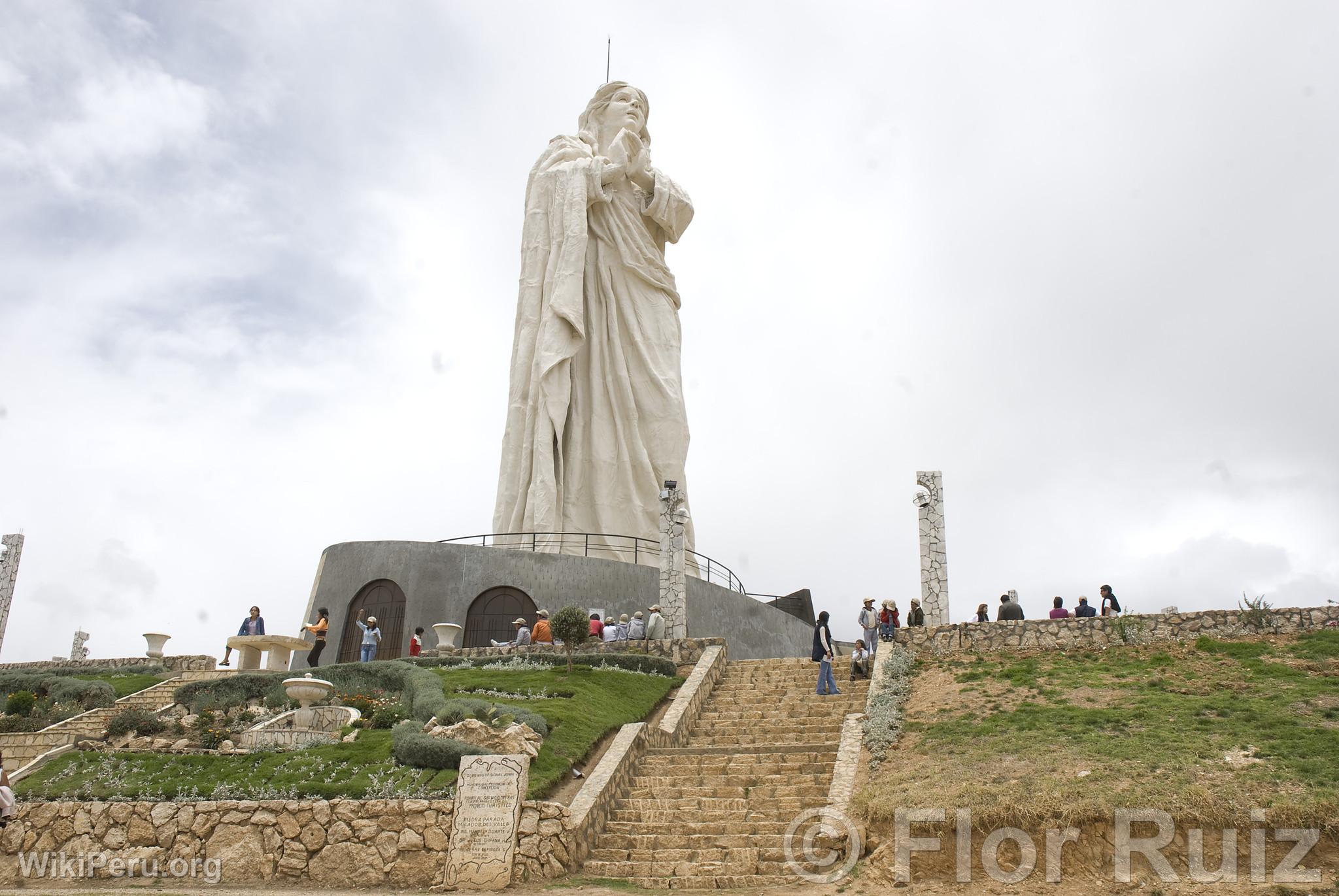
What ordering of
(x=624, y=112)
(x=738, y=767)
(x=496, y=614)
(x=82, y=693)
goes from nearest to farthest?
1. (x=738, y=767)
2. (x=82, y=693)
3. (x=496, y=614)
4. (x=624, y=112)

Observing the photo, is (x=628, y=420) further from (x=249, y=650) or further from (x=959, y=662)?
(x=959, y=662)

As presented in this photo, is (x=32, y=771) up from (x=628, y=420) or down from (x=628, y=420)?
down

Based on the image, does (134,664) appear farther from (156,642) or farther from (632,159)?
(632,159)

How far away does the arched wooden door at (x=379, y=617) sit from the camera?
2120 centimetres

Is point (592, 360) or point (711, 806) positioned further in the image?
point (592, 360)

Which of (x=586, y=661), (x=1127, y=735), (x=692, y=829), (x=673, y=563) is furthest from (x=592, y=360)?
(x=1127, y=735)

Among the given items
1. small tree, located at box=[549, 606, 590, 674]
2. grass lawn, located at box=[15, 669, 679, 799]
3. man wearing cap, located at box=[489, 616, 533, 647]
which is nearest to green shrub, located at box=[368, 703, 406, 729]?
grass lawn, located at box=[15, 669, 679, 799]

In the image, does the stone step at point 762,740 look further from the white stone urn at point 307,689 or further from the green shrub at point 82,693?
the green shrub at point 82,693

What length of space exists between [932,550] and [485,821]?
8.92 m

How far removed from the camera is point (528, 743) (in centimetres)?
1183

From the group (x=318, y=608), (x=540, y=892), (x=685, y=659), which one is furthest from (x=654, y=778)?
(x=318, y=608)

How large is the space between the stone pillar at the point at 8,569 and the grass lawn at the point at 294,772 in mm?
13115

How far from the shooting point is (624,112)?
28906mm

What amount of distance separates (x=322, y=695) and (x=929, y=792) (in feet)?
25.8
